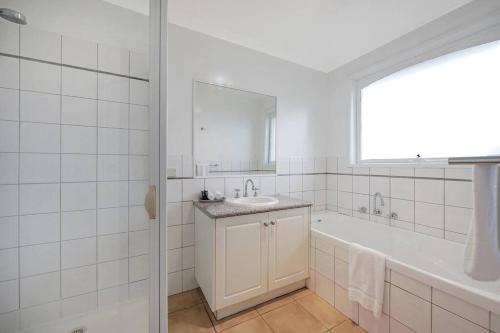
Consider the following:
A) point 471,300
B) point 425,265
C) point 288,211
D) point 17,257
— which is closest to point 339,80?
point 288,211

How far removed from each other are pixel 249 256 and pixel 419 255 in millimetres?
1467

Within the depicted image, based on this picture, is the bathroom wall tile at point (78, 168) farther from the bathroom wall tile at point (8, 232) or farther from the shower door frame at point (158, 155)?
the shower door frame at point (158, 155)

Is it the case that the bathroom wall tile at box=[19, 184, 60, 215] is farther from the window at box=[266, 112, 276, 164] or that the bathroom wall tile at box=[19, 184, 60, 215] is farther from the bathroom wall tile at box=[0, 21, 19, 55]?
the window at box=[266, 112, 276, 164]

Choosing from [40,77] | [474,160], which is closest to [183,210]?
[40,77]

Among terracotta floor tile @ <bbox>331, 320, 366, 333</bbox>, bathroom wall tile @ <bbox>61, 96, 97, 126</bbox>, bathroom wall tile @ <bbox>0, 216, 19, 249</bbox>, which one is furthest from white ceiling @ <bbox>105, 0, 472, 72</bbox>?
terracotta floor tile @ <bbox>331, 320, 366, 333</bbox>

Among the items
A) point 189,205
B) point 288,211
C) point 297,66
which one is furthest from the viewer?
point 297,66

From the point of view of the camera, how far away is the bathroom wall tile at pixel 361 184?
215cm

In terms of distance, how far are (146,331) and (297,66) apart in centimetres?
269

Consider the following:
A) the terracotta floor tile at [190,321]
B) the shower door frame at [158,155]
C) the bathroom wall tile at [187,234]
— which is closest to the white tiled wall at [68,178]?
the shower door frame at [158,155]

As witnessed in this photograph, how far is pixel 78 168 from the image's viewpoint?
3.76 ft

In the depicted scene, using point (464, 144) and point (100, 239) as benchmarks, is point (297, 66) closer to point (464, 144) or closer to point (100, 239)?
point (464, 144)

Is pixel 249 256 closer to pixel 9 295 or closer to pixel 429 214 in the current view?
pixel 9 295

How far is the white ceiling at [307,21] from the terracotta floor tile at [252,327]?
7.20 feet

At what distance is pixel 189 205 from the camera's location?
69.7 inches
